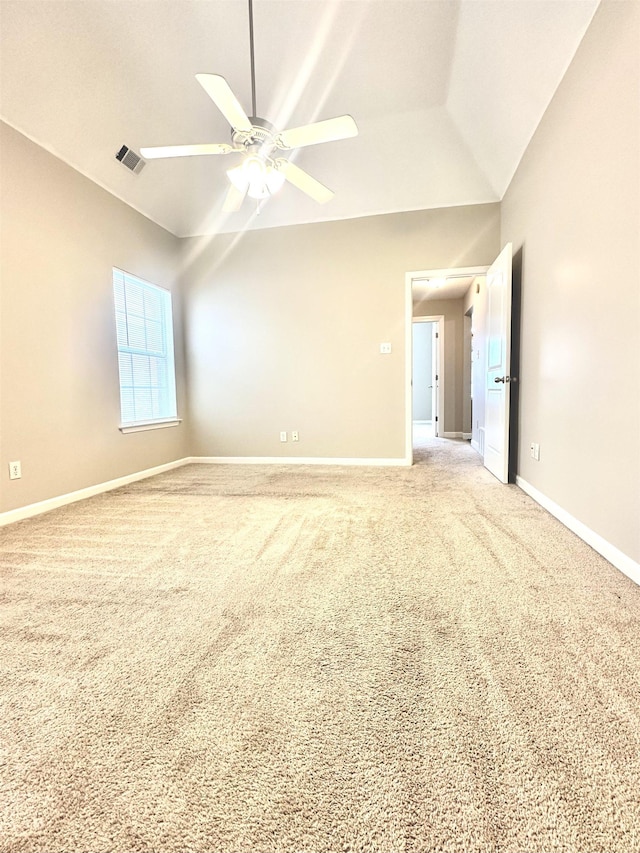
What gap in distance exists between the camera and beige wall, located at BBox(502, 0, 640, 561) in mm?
1547

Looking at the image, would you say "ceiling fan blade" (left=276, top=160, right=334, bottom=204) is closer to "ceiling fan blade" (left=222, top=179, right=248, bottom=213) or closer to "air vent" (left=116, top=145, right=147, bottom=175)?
"ceiling fan blade" (left=222, top=179, right=248, bottom=213)

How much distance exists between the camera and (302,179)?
2.24 metres

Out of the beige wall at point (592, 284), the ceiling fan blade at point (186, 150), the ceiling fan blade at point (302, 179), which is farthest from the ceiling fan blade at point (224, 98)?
the beige wall at point (592, 284)

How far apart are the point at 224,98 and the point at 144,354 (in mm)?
2689

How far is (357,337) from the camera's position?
400cm

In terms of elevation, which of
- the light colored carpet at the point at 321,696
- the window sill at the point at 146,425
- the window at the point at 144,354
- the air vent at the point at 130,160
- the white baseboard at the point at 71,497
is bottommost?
the light colored carpet at the point at 321,696

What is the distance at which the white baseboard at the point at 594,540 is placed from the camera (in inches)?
60.9

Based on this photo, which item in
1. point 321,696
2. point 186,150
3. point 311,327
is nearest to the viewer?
point 321,696

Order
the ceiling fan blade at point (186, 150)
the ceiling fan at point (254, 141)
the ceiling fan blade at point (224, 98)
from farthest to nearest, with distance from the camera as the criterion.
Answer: the ceiling fan blade at point (186, 150) → the ceiling fan at point (254, 141) → the ceiling fan blade at point (224, 98)

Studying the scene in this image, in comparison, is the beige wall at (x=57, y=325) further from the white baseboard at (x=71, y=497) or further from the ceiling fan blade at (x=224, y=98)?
the ceiling fan blade at (x=224, y=98)

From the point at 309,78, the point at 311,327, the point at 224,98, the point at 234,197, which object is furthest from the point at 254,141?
the point at 311,327

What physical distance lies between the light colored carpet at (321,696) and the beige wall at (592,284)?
388mm

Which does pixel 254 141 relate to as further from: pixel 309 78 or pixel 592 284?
pixel 592 284

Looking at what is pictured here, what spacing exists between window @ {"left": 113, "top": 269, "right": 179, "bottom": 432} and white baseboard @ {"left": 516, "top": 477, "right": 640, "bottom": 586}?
3.58 m
